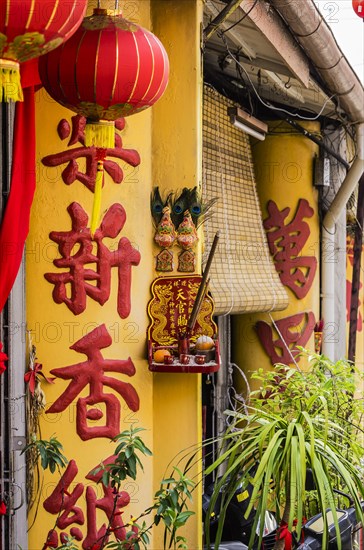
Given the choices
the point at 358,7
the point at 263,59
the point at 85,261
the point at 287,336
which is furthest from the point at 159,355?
the point at 287,336

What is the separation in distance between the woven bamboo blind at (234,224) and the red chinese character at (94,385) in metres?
1.64

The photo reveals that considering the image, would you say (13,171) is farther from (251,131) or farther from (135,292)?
(251,131)

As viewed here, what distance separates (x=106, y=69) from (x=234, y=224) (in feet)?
14.9

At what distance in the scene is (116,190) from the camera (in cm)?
598

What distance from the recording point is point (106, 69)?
4020mm

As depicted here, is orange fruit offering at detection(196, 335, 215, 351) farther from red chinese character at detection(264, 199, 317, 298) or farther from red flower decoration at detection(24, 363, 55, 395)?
red chinese character at detection(264, 199, 317, 298)

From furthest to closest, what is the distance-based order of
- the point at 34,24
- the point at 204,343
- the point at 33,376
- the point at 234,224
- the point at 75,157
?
the point at 234,224, the point at 204,343, the point at 75,157, the point at 33,376, the point at 34,24

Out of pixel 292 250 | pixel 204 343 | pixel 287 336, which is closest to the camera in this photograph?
pixel 204 343

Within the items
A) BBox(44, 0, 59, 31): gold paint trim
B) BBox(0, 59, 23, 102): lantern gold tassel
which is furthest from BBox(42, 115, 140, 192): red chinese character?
BBox(44, 0, 59, 31): gold paint trim

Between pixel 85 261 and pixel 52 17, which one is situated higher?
pixel 52 17

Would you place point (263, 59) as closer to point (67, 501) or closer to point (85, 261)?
point (85, 261)

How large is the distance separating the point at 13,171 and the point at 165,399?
2.03 metres

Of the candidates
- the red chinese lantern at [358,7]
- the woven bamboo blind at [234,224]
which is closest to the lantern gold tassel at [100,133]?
the woven bamboo blind at [234,224]

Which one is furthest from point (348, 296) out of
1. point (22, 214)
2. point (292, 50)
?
point (22, 214)
